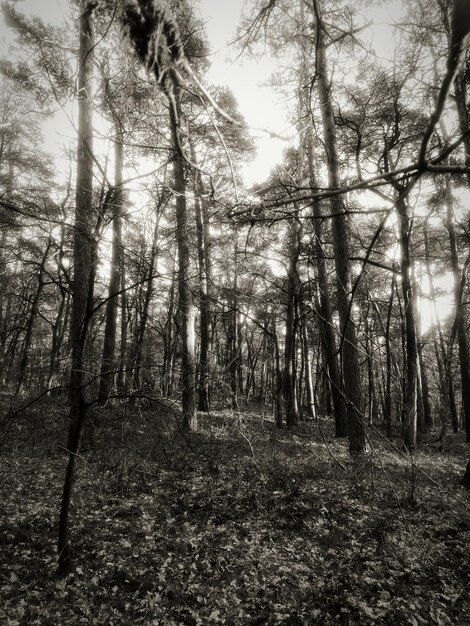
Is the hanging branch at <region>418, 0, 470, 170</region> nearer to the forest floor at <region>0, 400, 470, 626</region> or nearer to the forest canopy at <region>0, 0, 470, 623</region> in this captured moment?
the forest canopy at <region>0, 0, 470, 623</region>

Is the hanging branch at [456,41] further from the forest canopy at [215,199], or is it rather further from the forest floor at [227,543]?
the forest floor at [227,543]

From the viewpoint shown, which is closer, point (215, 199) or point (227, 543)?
point (215, 199)

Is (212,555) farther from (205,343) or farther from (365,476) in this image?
(205,343)

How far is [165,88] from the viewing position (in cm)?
95

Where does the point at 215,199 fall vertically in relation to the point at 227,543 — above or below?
above

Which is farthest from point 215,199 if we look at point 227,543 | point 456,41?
point 227,543

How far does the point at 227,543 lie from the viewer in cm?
473

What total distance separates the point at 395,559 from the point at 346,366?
3729 mm

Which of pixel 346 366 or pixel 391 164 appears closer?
pixel 346 366

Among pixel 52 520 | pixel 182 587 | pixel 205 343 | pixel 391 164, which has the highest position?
pixel 391 164

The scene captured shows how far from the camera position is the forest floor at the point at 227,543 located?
3588 millimetres

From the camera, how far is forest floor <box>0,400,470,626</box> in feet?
11.8

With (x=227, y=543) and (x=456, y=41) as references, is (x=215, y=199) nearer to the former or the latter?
(x=456, y=41)

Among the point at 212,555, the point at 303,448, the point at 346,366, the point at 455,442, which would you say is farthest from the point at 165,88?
the point at 455,442
